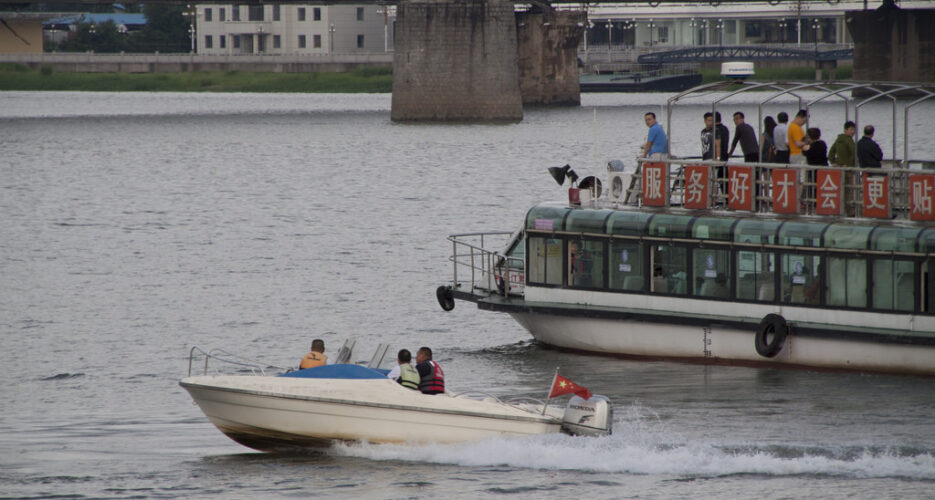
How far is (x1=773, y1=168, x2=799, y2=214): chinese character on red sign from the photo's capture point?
29469 millimetres

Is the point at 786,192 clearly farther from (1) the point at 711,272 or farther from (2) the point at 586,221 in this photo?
(2) the point at 586,221

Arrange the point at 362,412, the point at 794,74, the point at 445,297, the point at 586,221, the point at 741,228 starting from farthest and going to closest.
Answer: the point at 794,74 < the point at 445,297 < the point at 586,221 < the point at 741,228 < the point at 362,412

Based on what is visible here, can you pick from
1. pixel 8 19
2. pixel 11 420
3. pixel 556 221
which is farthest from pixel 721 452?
pixel 8 19

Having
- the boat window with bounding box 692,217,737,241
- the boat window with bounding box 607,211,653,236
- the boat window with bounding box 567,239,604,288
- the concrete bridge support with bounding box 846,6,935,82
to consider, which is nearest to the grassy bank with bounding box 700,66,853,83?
the concrete bridge support with bounding box 846,6,935,82

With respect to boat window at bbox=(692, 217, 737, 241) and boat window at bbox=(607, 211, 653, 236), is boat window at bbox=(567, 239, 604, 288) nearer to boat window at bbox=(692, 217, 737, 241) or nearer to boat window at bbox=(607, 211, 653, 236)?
boat window at bbox=(607, 211, 653, 236)

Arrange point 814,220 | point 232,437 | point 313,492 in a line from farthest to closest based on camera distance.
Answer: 1. point 814,220
2. point 232,437
3. point 313,492

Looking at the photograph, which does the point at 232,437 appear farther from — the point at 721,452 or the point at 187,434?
the point at 721,452

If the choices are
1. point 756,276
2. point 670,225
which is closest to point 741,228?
point 756,276

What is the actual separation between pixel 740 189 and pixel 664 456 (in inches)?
335

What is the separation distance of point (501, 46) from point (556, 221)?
3358 inches

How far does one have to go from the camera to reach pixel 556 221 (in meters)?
31.3

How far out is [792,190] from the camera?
1160 inches

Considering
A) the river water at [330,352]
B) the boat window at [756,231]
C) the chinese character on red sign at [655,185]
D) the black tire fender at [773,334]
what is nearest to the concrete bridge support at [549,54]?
the river water at [330,352]

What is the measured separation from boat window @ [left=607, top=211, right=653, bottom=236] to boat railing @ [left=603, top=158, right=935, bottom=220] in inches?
33.4
